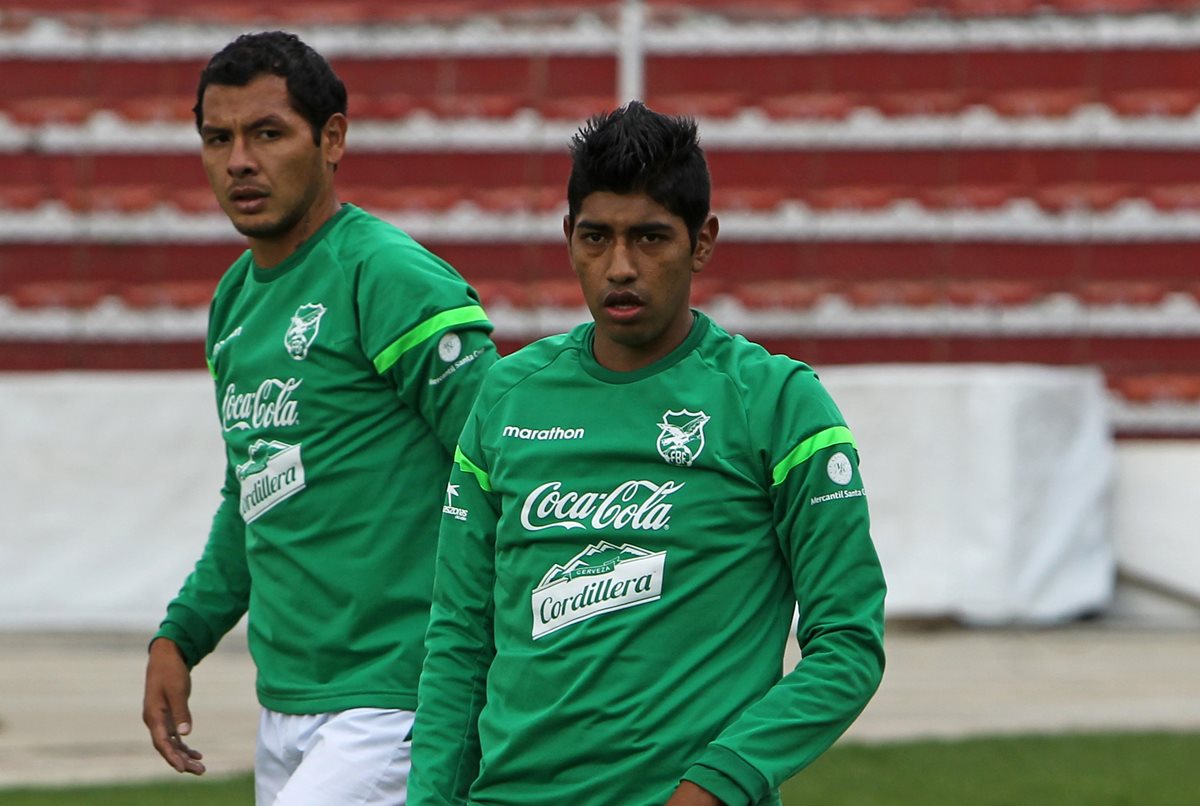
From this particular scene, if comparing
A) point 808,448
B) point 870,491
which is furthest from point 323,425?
point 870,491

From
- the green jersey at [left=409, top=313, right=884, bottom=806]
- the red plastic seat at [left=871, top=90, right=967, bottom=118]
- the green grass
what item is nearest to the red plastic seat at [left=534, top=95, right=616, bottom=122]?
the red plastic seat at [left=871, top=90, right=967, bottom=118]

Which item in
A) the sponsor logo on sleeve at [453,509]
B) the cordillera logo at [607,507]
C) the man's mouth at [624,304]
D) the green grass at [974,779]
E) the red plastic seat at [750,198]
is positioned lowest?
the green grass at [974,779]

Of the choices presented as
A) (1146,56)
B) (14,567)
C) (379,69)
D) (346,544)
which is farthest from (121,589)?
(346,544)

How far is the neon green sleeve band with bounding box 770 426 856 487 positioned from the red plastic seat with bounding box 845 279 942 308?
1129cm

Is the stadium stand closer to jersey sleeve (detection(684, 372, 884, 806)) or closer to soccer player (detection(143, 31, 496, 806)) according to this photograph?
soccer player (detection(143, 31, 496, 806))

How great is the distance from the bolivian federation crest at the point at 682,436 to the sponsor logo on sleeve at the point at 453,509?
35 cm

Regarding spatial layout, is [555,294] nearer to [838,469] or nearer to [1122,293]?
[1122,293]

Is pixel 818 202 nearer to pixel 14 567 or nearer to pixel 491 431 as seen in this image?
pixel 14 567

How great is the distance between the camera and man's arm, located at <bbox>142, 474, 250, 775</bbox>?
4051 mm

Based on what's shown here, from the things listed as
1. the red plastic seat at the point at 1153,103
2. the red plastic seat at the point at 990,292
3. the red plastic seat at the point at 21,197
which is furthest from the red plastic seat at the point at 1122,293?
the red plastic seat at the point at 21,197

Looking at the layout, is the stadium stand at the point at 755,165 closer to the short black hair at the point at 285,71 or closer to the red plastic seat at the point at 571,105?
the red plastic seat at the point at 571,105

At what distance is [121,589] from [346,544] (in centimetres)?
804

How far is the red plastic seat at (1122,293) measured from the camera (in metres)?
14.0

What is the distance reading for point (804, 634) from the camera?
300cm
